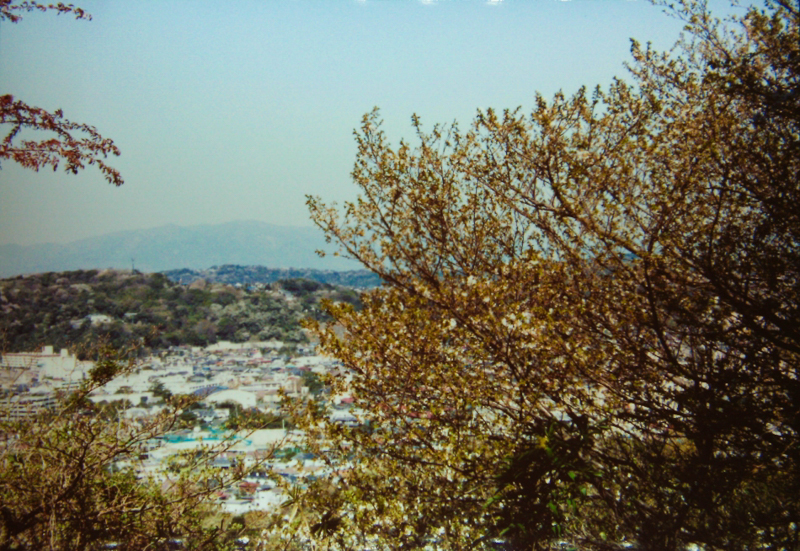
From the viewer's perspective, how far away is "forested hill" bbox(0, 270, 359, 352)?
1203 inches

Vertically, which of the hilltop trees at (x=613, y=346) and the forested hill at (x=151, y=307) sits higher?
the hilltop trees at (x=613, y=346)

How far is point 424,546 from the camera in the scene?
4.36m

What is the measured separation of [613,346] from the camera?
3715 mm

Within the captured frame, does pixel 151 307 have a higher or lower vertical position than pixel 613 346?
lower

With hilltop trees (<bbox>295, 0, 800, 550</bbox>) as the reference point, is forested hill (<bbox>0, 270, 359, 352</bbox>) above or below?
below

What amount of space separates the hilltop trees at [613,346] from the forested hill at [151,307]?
2614 centimetres

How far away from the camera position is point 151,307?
146ft

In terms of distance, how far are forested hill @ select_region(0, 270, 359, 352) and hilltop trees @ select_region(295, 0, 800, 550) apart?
85.8 ft

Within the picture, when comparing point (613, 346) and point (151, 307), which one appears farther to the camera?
point (151, 307)

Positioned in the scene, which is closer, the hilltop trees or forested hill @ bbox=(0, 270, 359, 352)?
the hilltop trees

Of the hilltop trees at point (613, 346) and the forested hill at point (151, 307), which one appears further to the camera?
the forested hill at point (151, 307)

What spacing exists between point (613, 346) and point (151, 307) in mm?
47365

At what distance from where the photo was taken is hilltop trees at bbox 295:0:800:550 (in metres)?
3.32

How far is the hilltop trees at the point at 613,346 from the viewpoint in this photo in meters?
3.32
